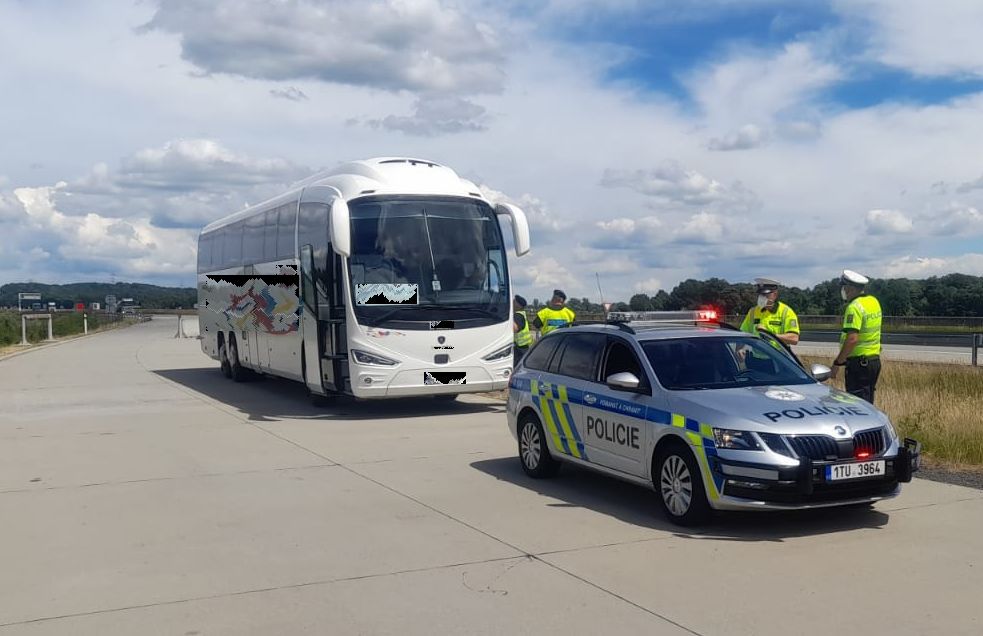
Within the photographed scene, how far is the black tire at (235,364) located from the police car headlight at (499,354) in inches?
350

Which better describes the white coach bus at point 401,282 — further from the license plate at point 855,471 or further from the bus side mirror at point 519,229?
the license plate at point 855,471

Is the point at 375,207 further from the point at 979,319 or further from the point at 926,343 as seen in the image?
the point at 979,319

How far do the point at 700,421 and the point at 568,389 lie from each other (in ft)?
6.72

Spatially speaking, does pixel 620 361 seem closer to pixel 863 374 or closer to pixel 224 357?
pixel 863 374

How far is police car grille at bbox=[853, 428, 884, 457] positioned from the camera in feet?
A: 24.5

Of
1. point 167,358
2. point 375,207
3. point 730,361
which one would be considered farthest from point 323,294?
point 167,358

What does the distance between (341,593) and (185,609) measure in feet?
3.01

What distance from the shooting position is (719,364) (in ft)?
28.5

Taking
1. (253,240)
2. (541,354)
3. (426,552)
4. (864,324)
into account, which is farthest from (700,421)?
(253,240)

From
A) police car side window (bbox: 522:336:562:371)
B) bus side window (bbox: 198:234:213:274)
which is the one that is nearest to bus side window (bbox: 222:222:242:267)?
bus side window (bbox: 198:234:213:274)

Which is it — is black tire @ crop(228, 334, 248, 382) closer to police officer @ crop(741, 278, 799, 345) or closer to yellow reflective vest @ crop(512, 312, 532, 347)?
yellow reflective vest @ crop(512, 312, 532, 347)

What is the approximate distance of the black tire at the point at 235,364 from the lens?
2259cm

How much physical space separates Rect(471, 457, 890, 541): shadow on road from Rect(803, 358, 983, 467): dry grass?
9.40ft

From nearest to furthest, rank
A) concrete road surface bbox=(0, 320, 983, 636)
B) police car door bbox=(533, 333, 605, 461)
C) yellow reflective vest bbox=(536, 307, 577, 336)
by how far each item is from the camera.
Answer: concrete road surface bbox=(0, 320, 983, 636)
police car door bbox=(533, 333, 605, 461)
yellow reflective vest bbox=(536, 307, 577, 336)
